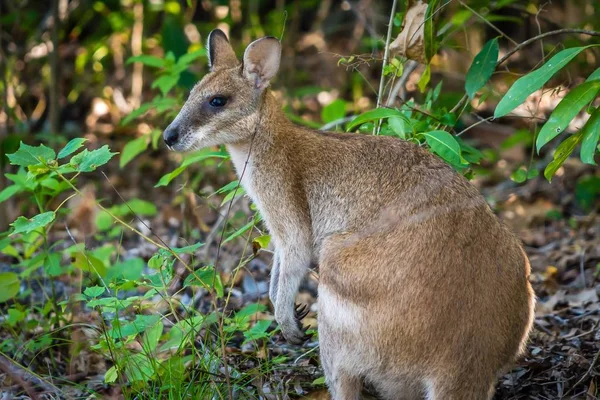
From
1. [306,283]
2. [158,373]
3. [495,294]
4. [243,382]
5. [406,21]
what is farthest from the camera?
[306,283]

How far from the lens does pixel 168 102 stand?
6586mm

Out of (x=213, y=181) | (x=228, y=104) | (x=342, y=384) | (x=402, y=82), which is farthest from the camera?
(x=213, y=181)

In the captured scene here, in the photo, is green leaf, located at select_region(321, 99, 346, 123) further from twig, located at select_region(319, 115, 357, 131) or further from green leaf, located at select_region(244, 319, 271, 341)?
green leaf, located at select_region(244, 319, 271, 341)

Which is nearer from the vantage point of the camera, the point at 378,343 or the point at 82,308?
the point at 378,343

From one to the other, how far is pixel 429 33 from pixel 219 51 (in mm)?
1329

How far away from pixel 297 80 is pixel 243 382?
713 cm

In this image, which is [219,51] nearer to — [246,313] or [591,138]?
[246,313]

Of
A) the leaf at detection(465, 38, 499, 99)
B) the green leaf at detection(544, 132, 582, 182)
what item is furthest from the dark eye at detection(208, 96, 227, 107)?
the green leaf at detection(544, 132, 582, 182)

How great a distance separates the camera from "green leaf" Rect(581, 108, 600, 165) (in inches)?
157

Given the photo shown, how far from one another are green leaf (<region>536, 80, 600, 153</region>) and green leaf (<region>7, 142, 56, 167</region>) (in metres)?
2.44

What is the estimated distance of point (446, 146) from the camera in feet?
14.9

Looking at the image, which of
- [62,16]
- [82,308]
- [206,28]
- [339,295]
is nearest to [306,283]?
[82,308]

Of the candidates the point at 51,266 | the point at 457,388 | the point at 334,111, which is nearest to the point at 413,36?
the point at 334,111

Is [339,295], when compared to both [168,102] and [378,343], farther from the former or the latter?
[168,102]
